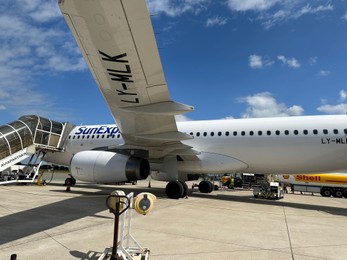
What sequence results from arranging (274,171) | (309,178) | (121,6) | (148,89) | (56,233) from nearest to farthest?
(121,6) → (56,233) → (148,89) → (274,171) → (309,178)

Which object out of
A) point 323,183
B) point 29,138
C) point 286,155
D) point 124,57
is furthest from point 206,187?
point 323,183

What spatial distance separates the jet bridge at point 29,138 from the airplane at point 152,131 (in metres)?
1.48

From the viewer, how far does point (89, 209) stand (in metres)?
7.70

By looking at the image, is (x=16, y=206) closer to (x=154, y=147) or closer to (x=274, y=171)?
(x=154, y=147)

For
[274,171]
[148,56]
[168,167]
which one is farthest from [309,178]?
[148,56]

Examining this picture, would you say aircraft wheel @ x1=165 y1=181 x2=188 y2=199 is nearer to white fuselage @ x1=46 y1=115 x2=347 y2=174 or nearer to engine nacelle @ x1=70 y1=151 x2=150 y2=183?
engine nacelle @ x1=70 y1=151 x2=150 y2=183

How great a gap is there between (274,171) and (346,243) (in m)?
6.54

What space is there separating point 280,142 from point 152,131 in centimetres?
499

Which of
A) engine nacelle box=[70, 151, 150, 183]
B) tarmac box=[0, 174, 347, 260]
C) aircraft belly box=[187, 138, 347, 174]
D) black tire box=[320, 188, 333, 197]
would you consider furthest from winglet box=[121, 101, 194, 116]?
black tire box=[320, 188, 333, 197]

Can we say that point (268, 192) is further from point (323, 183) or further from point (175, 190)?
point (323, 183)

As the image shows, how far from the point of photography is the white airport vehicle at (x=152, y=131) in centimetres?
518

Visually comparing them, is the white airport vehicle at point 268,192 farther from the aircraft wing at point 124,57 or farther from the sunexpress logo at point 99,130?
the sunexpress logo at point 99,130

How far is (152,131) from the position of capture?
916 cm

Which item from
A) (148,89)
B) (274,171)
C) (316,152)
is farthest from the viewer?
(274,171)
